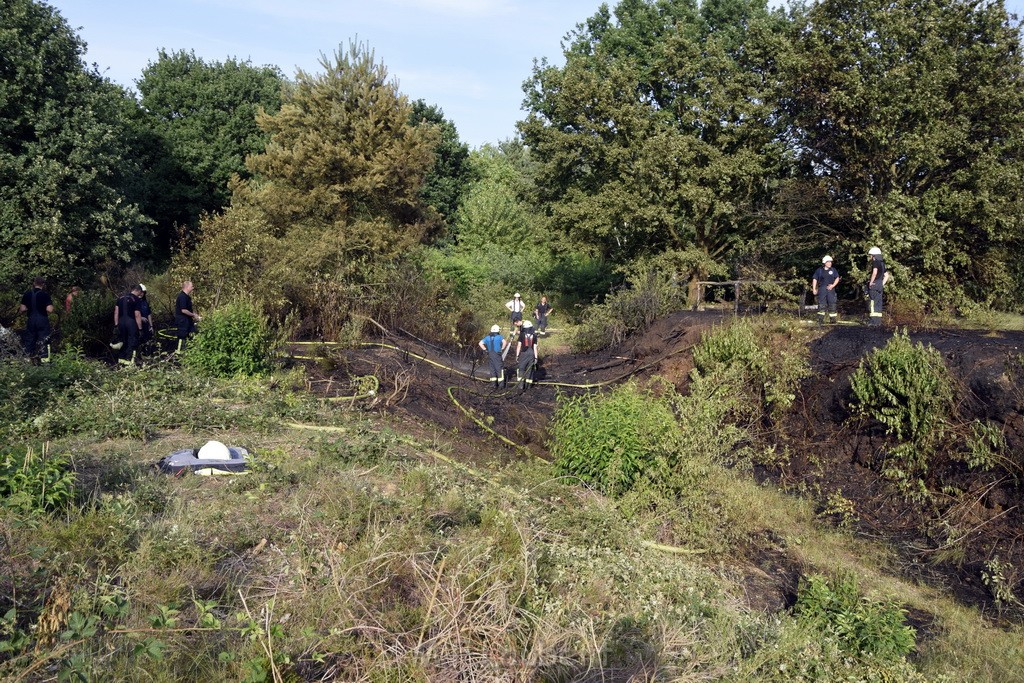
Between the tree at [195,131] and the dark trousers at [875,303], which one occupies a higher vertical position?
the tree at [195,131]

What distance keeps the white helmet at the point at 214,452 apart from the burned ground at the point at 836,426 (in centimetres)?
397

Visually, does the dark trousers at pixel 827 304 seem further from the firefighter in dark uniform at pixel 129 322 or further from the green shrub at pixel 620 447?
the firefighter in dark uniform at pixel 129 322

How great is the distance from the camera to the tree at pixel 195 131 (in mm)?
37406

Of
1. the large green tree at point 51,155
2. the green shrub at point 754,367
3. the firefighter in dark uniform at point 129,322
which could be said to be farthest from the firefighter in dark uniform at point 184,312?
the large green tree at point 51,155

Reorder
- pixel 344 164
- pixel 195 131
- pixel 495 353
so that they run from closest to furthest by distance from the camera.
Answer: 1. pixel 495 353
2. pixel 344 164
3. pixel 195 131

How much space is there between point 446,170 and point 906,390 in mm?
31289

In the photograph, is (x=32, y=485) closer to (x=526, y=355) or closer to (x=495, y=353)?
(x=495, y=353)

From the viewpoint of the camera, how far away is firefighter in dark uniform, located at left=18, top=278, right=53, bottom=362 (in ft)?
44.6

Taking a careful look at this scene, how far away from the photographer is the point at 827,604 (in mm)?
7855

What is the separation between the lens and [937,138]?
708 inches

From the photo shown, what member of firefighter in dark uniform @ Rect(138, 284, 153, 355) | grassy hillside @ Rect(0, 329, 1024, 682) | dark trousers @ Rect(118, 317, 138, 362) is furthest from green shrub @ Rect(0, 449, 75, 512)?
firefighter in dark uniform @ Rect(138, 284, 153, 355)

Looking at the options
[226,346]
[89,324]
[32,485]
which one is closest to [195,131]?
[89,324]

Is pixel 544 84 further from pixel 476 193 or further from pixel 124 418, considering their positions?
pixel 124 418

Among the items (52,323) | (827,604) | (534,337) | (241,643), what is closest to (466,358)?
(534,337)
